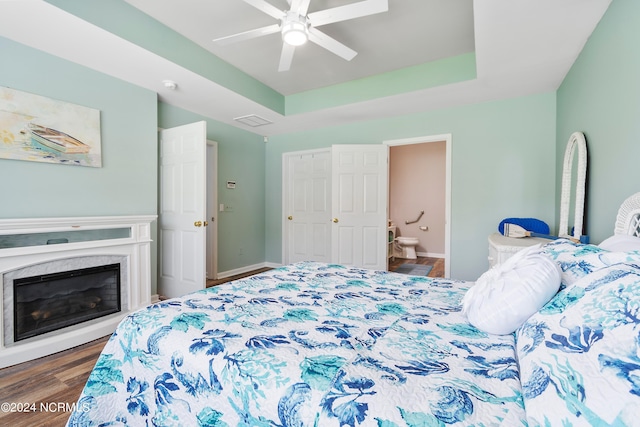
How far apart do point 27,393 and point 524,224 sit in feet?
14.7

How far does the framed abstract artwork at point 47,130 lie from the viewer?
7.37 ft

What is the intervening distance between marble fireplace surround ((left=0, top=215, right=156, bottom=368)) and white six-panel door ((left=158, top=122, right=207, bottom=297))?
0.49m

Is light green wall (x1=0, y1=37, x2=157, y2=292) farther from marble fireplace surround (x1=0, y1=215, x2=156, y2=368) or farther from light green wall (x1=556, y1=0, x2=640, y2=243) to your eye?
light green wall (x1=556, y1=0, x2=640, y2=243)

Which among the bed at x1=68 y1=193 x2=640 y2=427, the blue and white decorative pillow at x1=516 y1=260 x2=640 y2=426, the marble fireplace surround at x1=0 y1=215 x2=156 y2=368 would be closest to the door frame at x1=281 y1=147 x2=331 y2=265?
the marble fireplace surround at x1=0 y1=215 x2=156 y2=368

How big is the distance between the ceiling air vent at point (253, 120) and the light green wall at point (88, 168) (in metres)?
1.25

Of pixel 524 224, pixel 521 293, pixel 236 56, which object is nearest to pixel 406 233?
pixel 524 224

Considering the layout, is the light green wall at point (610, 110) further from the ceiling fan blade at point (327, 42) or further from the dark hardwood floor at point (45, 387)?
the dark hardwood floor at point (45, 387)

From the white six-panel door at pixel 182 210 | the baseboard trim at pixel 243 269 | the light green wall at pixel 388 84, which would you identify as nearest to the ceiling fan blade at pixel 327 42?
the light green wall at pixel 388 84

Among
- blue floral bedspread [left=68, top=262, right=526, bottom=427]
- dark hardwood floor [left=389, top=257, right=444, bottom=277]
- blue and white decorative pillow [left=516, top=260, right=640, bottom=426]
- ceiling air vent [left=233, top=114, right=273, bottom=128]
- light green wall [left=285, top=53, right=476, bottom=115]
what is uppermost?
light green wall [left=285, top=53, right=476, bottom=115]

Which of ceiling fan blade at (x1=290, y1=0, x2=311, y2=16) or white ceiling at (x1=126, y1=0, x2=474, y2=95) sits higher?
white ceiling at (x1=126, y1=0, x2=474, y2=95)

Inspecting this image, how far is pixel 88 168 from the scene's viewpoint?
2707 mm

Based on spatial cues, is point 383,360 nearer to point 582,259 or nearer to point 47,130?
point 582,259

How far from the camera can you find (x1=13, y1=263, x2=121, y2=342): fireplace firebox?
7.16ft

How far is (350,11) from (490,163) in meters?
2.61
